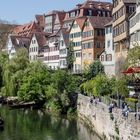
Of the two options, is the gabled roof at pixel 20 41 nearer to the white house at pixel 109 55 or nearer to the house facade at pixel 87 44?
the house facade at pixel 87 44

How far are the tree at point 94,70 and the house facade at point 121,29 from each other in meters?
6.48

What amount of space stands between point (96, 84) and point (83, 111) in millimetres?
3713

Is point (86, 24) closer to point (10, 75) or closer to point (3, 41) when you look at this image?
point (10, 75)

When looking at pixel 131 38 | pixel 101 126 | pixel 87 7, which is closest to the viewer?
pixel 101 126

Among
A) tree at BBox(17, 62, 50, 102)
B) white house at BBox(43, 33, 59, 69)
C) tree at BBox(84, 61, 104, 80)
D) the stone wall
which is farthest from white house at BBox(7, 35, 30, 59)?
the stone wall

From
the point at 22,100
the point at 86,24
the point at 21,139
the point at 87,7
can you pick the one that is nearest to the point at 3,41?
the point at 87,7

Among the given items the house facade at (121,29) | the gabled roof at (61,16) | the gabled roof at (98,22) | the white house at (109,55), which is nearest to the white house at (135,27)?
the house facade at (121,29)

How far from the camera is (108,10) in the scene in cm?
11469

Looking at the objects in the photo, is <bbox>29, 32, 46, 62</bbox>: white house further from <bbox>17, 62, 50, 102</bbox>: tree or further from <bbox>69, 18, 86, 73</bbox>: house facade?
<bbox>17, 62, 50, 102</bbox>: tree

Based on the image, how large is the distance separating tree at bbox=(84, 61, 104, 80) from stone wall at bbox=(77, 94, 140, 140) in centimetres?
1966

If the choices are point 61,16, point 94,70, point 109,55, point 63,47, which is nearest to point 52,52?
point 63,47

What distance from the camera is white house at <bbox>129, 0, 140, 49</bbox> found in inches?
2328

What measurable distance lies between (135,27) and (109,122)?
22.8m

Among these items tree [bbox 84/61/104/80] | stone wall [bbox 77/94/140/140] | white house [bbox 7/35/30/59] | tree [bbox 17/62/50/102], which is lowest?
stone wall [bbox 77/94/140/140]
